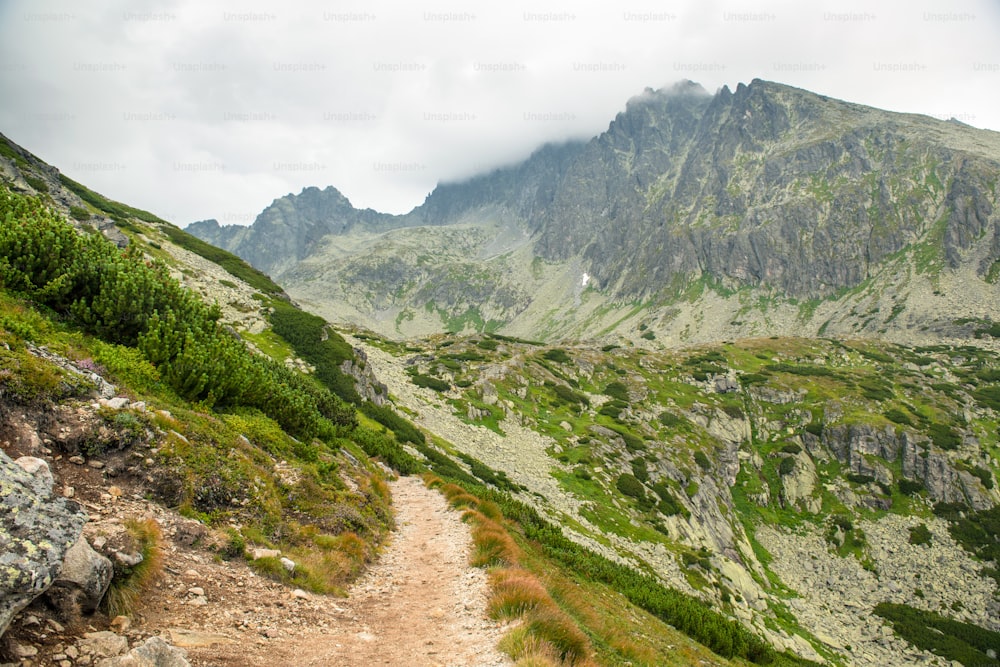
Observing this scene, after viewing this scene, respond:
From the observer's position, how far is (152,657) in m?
4.75

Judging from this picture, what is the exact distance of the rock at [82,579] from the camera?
192 inches

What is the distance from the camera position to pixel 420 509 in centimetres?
1805

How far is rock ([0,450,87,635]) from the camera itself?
13.4 ft

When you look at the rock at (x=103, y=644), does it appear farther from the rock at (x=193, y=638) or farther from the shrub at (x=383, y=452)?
the shrub at (x=383, y=452)

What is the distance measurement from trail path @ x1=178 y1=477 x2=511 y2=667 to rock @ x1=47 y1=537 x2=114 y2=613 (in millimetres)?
1254

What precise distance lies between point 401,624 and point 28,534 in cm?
580

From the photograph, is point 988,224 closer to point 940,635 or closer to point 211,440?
point 940,635

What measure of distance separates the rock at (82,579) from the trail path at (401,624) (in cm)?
125

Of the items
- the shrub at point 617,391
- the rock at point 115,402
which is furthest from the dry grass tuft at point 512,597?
the shrub at point 617,391

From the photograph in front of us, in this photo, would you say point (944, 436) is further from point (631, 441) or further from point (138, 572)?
point (138, 572)

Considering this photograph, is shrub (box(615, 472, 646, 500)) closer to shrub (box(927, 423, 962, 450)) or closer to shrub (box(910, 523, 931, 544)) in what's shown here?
shrub (box(910, 523, 931, 544))

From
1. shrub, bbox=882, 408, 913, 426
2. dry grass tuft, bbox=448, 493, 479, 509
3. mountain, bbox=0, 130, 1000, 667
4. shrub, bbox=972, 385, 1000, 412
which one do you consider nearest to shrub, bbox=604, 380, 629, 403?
mountain, bbox=0, 130, 1000, 667

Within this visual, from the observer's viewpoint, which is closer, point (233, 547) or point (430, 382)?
point (233, 547)

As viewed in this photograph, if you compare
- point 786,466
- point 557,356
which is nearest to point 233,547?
point 557,356
